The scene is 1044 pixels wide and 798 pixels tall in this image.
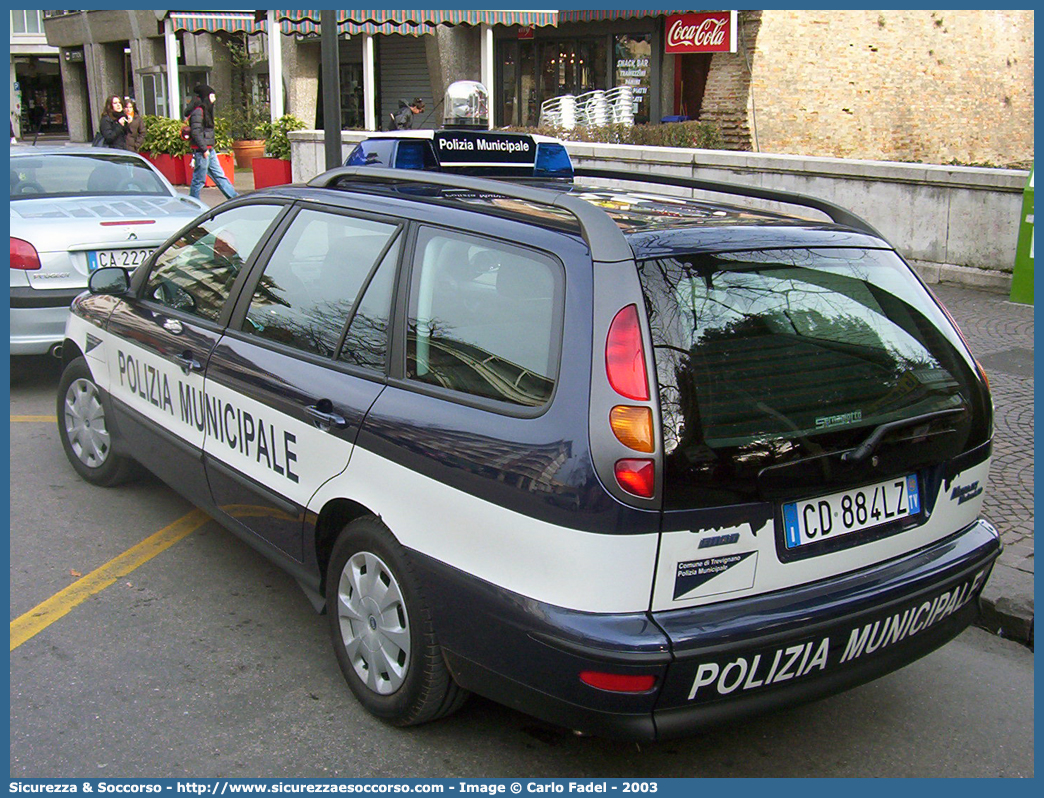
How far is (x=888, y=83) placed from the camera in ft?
78.1

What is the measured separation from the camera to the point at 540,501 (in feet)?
8.43

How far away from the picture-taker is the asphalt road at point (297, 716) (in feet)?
10.0

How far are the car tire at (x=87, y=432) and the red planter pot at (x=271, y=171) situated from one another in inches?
569

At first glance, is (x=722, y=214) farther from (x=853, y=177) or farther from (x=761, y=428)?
(x=853, y=177)

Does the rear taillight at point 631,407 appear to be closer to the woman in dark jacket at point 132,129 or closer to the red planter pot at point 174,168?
the woman in dark jacket at point 132,129

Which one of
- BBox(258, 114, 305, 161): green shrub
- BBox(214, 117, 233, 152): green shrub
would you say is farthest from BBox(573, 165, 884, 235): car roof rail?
BBox(214, 117, 233, 152): green shrub

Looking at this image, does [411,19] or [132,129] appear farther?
[411,19]

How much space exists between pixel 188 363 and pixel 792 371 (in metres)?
2.48

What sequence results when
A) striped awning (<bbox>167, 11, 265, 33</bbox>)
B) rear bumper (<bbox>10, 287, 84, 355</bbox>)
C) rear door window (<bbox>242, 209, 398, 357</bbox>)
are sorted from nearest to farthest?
rear door window (<bbox>242, 209, 398, 357</bbox>)
rear bumper (<bbox>10, 287, 84, 355</bbox>)
striped awning (<bbox>167, 11, 265, 33</bbox>)

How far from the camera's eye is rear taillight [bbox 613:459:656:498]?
8.21ft

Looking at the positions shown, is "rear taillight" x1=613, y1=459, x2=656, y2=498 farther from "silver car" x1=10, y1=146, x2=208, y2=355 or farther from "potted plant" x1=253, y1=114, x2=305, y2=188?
"potted plant" x1=253, y1=114, x2=305, y2=188

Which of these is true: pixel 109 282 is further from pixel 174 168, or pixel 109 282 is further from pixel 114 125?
pixel 174 168


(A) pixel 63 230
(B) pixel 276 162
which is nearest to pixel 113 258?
(A) pixel 63 230

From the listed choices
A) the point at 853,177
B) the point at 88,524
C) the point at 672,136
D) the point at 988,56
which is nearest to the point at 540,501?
the point at 88,524
